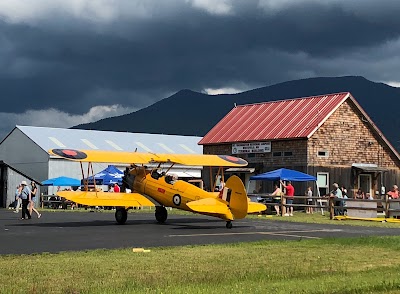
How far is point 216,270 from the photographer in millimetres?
12828

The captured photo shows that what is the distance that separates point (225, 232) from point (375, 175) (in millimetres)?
27930

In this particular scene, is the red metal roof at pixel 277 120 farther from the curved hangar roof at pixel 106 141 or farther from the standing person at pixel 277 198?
the curved hangar roof at pixel 106 141

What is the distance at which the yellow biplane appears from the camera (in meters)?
24.9

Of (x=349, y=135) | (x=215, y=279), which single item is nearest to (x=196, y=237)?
(x=215, y=279)

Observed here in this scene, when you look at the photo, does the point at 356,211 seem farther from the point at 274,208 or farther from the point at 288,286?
the point at 288,286

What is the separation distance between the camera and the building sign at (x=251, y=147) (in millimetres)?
48616

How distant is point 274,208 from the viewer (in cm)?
3884

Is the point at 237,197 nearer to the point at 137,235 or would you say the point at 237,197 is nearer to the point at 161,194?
the point at 161,194

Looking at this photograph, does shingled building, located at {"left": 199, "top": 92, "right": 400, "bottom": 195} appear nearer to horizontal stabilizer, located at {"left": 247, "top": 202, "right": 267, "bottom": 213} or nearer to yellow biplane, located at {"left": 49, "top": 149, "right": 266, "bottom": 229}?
yellow biplane, located at {"left": 49, "top": 149, "right": 266, "bottom": 229}

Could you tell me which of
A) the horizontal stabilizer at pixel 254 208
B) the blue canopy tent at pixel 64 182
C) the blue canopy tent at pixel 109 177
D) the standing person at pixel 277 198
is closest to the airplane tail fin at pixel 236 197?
the horizontal stabilizer at pixel 254 208

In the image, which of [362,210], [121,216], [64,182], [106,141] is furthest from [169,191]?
[106,141]

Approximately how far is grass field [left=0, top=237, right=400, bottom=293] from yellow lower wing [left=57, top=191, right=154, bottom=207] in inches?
394

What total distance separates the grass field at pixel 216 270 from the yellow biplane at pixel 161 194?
7085mm

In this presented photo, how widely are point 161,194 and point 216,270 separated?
15.5 meters
